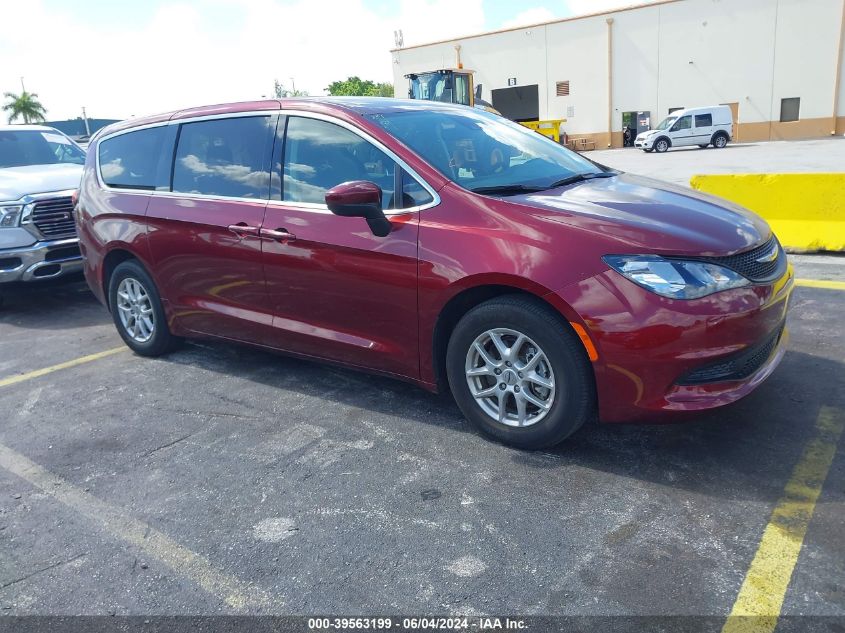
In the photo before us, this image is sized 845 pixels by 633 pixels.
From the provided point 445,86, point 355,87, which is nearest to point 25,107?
point 355,87

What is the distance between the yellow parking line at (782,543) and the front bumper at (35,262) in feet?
21.2

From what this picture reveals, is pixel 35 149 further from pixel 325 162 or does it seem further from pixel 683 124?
pixel 683 124

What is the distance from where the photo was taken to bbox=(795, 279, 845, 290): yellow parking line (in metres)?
5.69

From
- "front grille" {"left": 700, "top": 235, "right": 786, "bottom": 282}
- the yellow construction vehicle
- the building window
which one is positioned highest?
the yellow construction vehicle

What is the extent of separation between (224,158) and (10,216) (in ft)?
11.8

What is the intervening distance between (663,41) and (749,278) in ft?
129

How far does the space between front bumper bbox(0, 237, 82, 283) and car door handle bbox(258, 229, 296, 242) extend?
365 centimetres

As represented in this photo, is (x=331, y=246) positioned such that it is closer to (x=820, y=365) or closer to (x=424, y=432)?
(x=424, y=432)

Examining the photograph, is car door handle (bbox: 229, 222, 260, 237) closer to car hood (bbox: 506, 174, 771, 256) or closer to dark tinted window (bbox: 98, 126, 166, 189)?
dark tinted window (bbox: 98, 126, 166, 189)

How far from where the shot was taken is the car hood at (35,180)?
682 centimetres

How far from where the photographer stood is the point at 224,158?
173 inches

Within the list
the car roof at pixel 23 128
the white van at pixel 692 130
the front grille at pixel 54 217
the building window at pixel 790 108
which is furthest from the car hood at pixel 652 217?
the building window at pixel 790 108

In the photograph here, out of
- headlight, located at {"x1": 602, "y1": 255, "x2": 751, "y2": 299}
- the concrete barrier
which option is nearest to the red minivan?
headlight, located at {"x1": 602, "y1": 255, "x2": 751, "y2": 299}

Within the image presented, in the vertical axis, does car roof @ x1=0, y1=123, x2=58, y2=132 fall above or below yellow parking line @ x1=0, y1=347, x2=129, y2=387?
above
